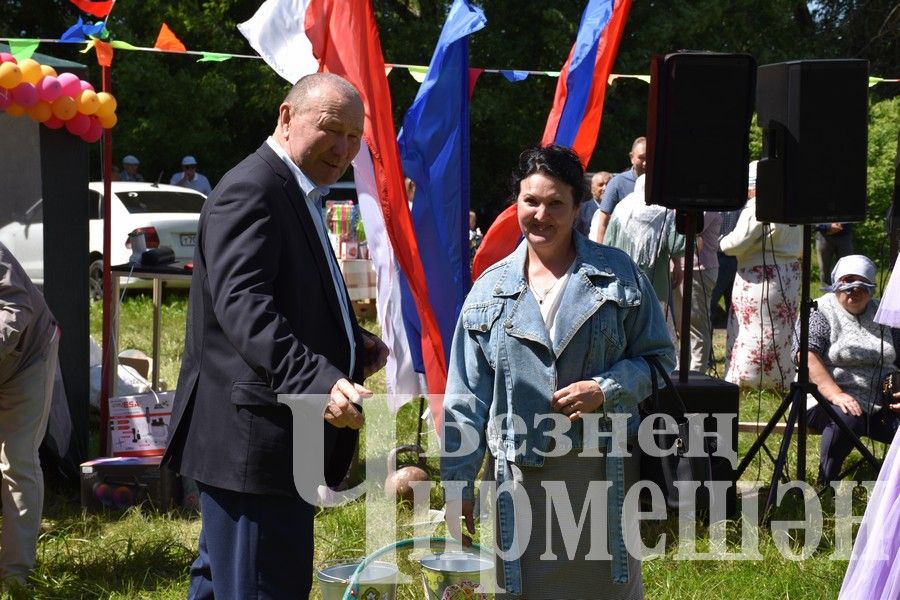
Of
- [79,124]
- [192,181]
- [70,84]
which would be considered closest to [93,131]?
[79,124]

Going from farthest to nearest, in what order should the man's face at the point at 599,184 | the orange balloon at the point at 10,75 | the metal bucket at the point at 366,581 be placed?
the man's face at the point at 599,184 → the orange balloon at the point at 10,75 → the metal bucket at the point at 366,581

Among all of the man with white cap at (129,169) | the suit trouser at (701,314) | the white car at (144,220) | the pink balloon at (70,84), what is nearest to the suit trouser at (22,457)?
the pink balloon at (70,84)

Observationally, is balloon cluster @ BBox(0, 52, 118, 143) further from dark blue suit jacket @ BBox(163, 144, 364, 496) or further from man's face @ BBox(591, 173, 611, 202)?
man's face @ BBox(591, 173, 611, 202)

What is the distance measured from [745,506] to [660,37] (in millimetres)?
16192

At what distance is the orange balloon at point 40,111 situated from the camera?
577cm

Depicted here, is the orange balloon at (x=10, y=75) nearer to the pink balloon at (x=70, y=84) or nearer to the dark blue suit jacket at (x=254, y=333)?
the pink balloon at (x=70, y=84)

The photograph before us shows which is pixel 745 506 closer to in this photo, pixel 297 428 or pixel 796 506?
pixel 796 506

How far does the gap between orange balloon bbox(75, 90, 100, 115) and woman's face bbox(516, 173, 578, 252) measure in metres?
3.39

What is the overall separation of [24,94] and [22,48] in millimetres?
534

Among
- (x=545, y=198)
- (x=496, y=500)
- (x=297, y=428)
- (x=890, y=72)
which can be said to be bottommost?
(x=496, y=500)

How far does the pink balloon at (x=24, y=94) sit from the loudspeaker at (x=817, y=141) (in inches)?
141

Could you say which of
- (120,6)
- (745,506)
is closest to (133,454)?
(745,506)

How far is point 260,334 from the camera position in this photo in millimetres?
2725

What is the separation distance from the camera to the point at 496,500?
11.0ft
